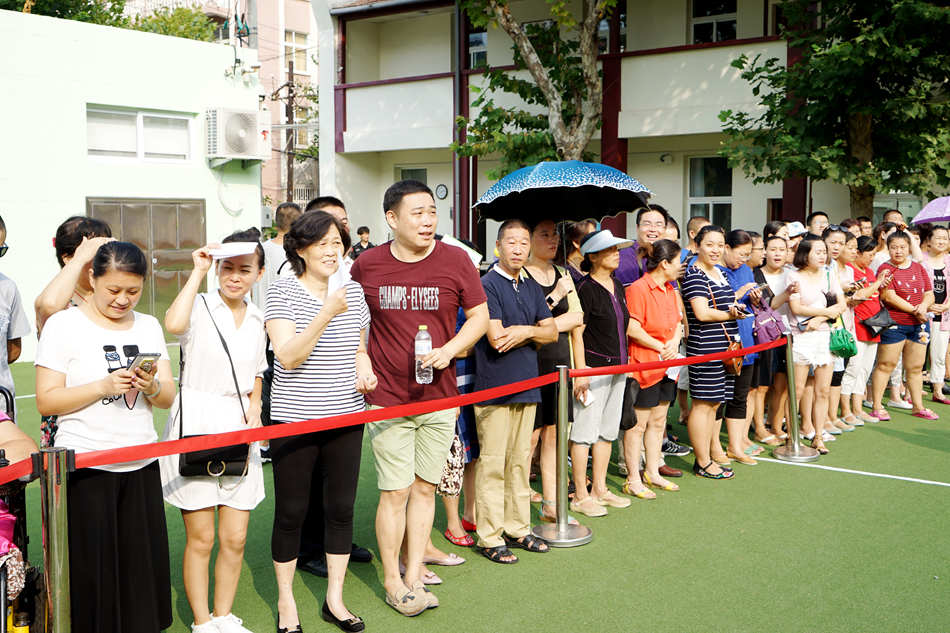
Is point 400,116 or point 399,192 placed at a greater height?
point 400,116

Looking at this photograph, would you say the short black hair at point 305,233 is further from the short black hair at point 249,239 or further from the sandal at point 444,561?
the sandal at point 444,561

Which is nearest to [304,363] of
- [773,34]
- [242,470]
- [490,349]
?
[242,470]

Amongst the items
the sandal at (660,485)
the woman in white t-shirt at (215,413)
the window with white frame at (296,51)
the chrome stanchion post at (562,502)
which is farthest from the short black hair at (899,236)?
the window with white frame at (296,51)

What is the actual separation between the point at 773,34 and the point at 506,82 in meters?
5.03

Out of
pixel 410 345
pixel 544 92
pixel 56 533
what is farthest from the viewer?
pixel 544 92

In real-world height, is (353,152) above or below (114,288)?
above

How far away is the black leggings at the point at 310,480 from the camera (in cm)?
388

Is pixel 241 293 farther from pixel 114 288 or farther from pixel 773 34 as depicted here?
pixel 773 34

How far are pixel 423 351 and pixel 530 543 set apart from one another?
164 cm

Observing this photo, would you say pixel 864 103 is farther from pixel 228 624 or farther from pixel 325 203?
pixel 228 624

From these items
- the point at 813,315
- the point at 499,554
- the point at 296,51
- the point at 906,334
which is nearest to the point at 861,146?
the point at 906,334

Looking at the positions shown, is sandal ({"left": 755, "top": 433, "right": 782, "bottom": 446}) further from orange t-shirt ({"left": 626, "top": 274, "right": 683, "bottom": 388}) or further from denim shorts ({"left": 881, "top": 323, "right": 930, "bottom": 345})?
orange t-shirt ({"left": 626, "top": 274, "right": 683, "bottom": 388})

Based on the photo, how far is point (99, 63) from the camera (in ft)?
46.9

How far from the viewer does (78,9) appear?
26.0 m
